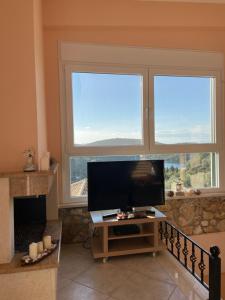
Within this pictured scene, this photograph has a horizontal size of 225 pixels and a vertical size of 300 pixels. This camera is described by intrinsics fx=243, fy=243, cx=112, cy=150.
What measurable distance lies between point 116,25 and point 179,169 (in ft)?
6.85

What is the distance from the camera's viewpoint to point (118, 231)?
273 centimetres

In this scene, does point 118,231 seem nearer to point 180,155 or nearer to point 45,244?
point 45,244

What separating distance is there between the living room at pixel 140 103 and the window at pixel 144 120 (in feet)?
0.04

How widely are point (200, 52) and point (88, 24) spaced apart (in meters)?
1.58

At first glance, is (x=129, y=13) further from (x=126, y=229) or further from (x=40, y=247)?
(x=40, y=247)

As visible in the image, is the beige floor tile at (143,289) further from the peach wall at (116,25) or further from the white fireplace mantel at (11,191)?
the peach wall at (116,25)

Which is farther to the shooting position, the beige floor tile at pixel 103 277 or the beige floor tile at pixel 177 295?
the beige floor tile at pixel 103 277

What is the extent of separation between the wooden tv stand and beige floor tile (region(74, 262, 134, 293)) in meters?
0.12

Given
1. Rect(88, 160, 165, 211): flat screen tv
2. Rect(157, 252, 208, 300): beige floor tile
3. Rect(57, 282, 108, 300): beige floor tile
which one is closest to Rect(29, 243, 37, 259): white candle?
Rect(57, 282, 108, 300): beige floor tile

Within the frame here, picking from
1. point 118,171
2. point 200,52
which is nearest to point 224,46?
point 200,52

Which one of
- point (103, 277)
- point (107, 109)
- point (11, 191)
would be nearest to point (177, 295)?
point (103, 277)

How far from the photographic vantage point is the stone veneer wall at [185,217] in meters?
3.06

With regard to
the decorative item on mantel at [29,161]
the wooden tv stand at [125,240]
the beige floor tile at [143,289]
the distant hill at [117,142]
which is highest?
the distant hill at [117,142]

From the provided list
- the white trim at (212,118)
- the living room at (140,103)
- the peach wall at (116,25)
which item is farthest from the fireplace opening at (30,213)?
the white trim at (212,118)
